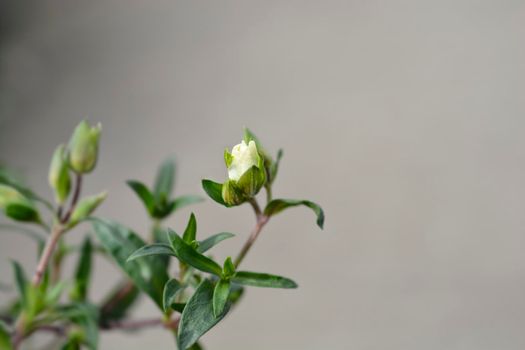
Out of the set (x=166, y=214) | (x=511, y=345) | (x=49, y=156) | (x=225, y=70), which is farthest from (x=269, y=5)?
(x=166, y=214)

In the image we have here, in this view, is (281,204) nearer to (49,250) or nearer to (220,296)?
(220,296)

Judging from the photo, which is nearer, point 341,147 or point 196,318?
point 196,318

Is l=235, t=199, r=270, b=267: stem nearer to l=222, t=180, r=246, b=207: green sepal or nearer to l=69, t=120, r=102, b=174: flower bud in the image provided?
l=222, t=180, r=246, b=207: green sepal

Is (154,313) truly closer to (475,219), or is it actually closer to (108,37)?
(475,219)

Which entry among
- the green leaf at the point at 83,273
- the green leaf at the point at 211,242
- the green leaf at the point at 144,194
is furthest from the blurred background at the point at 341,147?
the green leaf at the point at 211,242

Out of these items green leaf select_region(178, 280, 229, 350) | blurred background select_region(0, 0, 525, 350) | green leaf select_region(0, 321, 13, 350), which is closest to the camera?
green leaf select_region(178, 280, 229, 350)

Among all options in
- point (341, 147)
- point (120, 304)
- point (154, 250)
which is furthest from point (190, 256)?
point (341, 147)

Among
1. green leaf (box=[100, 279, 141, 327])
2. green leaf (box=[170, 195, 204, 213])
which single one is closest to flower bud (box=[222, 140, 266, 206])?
green leaf (box=[170, 195, 204, 213])
